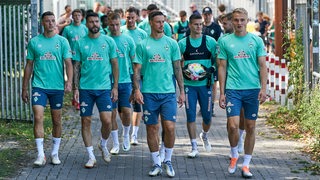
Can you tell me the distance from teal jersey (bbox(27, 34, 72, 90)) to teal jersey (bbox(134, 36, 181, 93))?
4.21ft

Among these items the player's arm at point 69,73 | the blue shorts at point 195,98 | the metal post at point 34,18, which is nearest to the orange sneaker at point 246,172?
the blue shorts at point 195,98

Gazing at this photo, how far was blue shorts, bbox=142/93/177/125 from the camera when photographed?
12836mm

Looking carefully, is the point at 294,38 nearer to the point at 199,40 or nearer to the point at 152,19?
the point at 199,40

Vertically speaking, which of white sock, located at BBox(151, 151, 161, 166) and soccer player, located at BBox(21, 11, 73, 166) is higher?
soccer player, located at BBox(21, 11, 73, 166)

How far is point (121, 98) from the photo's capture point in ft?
48.9

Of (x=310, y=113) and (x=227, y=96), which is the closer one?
(x=227, y=96)

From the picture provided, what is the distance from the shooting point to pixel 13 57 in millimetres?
18344

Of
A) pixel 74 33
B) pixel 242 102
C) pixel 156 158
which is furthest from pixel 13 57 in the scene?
pixel 242 102

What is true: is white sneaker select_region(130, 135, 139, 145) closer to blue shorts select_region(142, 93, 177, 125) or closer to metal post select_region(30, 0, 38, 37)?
metal post select_region(30, 0, 38, 37)

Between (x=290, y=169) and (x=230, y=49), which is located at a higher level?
(x=230, y=49)

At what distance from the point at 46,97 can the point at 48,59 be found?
0.52 m

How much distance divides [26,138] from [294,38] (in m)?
6.06

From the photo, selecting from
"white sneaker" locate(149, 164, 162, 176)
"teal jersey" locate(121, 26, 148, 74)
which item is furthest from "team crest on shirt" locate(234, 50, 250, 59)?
"teal jersey" locate(121, 26, 148, 74)

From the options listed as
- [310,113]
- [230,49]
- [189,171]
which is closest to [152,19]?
[230,49]
